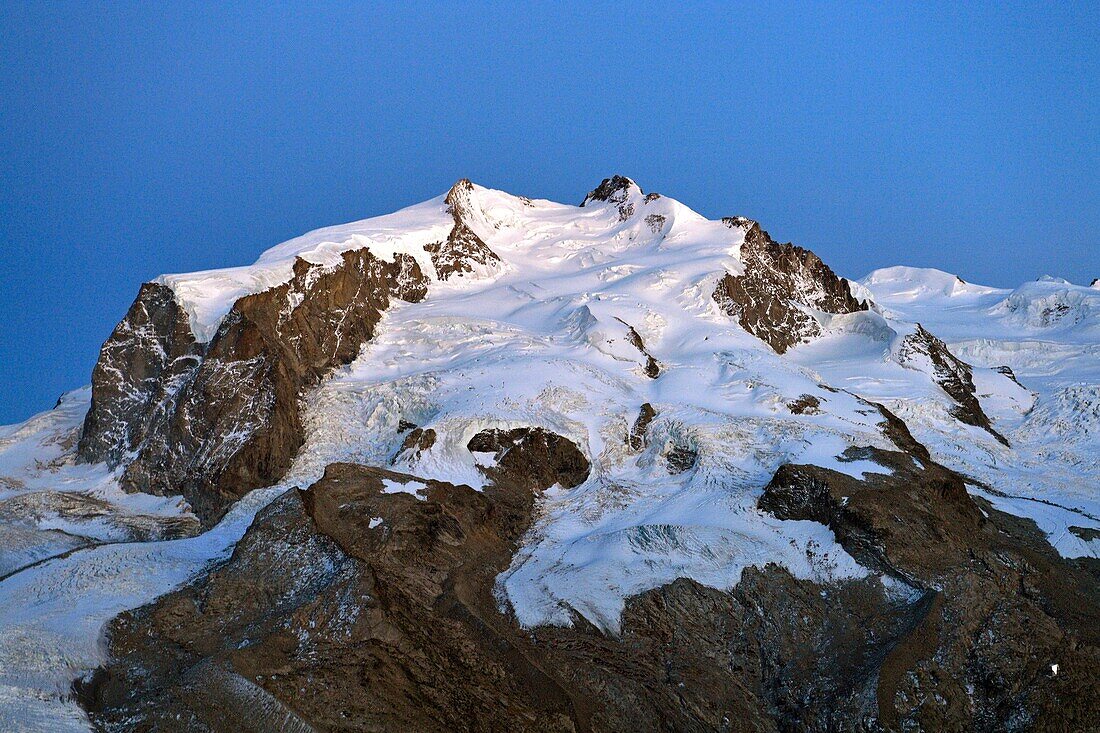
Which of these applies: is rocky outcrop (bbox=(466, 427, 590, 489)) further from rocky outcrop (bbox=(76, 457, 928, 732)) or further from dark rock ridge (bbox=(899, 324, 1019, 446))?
dark rock ridge (bbox=(899, 324, 1019, 446))

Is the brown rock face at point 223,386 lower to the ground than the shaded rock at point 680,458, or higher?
higher

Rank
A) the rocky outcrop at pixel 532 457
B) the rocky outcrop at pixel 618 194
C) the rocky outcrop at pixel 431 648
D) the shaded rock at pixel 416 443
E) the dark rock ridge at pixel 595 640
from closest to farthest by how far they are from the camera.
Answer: the rocky outcrop at pixel 431 648 → the dark rock ridge at pixel 595 640 → the shaded rock at pixel 416 443 → the rocky outcrop at pixel 532 457 → the rocky outcrop at pixel 618 194

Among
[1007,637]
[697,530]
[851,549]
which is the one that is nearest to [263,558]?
[697,530]

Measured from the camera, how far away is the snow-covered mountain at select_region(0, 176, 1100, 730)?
1115 inches

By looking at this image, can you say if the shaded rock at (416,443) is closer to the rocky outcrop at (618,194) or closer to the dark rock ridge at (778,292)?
the dark rock ridge at (778,292)

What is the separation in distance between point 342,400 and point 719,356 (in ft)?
79.0

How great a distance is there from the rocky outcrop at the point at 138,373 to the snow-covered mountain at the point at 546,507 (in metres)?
0.26

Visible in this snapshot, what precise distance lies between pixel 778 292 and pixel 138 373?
152 feet

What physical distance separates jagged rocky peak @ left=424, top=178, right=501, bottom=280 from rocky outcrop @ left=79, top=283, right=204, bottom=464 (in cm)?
2314

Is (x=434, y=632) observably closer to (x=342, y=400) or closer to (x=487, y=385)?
(x=487, y=385)

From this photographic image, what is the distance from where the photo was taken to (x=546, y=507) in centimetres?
4250

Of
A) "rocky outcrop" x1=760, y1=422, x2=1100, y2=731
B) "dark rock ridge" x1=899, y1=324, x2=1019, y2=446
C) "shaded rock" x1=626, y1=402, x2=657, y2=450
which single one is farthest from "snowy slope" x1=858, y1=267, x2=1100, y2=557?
"shaded rock" x1=626, y1=402, x2=657, y2=450

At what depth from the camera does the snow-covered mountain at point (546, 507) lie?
1115 inches

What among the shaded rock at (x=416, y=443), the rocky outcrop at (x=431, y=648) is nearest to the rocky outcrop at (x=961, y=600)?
the rocky outcrop at (x=431, y=648)
